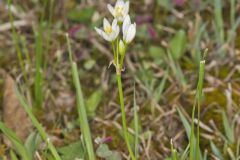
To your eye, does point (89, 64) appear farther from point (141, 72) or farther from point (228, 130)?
point (228, 130)

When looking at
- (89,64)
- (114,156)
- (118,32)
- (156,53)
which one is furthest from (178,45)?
(118,32)

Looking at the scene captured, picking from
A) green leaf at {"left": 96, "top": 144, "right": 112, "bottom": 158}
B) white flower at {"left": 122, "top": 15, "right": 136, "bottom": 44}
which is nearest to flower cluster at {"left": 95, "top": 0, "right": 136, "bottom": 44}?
white flower at {"left": 122, "top": 15, "right": 136, "bottom": 44}

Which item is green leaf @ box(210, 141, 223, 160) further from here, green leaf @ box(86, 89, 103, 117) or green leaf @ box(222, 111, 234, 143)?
green leaf @ box(86, 89, 103, 117)

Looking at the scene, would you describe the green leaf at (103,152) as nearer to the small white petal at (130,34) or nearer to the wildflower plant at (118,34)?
the wildflower plant at (118,34)

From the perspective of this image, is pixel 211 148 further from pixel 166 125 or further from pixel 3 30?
pixel 3 30

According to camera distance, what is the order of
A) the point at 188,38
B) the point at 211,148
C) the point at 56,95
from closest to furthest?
the point at 211,148 < the point at 56,95 < the point at 188,38

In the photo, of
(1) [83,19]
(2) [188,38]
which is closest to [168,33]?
(2) [188,38]
